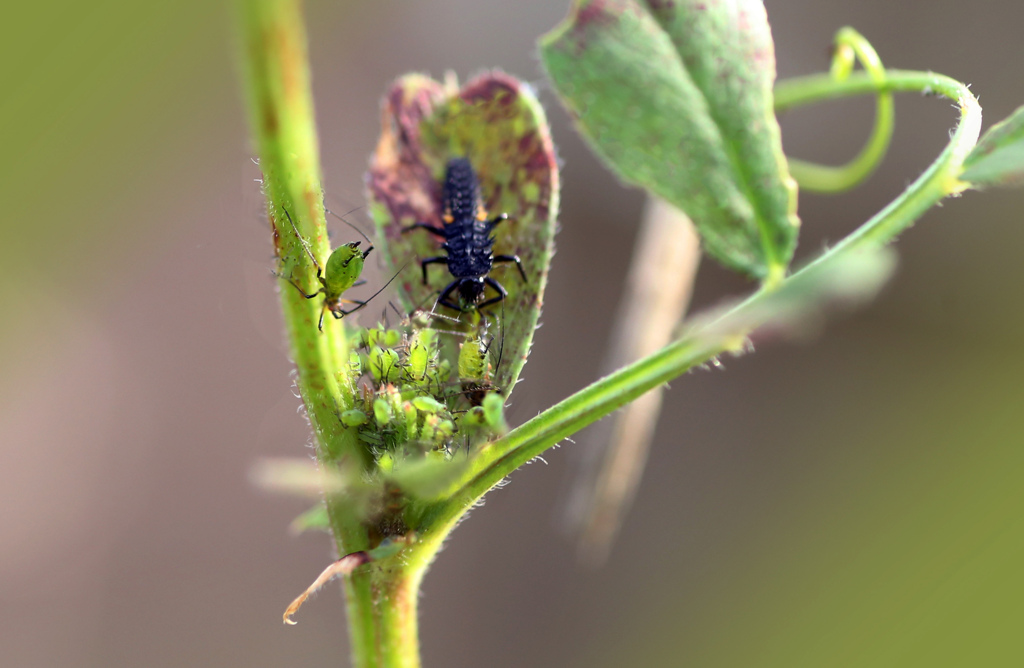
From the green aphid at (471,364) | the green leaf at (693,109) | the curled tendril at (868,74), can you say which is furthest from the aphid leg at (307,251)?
the curled tendril at (868,74)

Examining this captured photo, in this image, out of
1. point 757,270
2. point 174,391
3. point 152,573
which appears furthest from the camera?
point 174,391

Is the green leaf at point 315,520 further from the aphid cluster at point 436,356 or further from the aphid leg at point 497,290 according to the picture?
the aphid leg at point 497,290

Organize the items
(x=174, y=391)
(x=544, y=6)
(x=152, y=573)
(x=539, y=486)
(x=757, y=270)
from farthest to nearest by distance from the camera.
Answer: (x=544, y=6), (x=539, y=486), (x=174, y=391), (x=152, y=573), (x=757, y=270)

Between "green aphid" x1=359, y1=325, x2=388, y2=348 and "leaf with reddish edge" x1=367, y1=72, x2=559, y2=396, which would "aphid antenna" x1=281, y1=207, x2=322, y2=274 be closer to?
"green aphid" x1=359, y1=325, x2=388, y2=348

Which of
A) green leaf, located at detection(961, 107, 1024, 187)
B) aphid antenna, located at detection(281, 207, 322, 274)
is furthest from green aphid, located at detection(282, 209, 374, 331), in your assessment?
green leaf, located at detection(961, 107, 1024, 187)

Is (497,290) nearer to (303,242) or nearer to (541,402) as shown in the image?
(303,242)

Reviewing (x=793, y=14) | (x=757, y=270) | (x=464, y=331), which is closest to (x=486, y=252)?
(x=464, y=331)

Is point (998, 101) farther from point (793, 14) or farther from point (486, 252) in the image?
point (486, 252)
